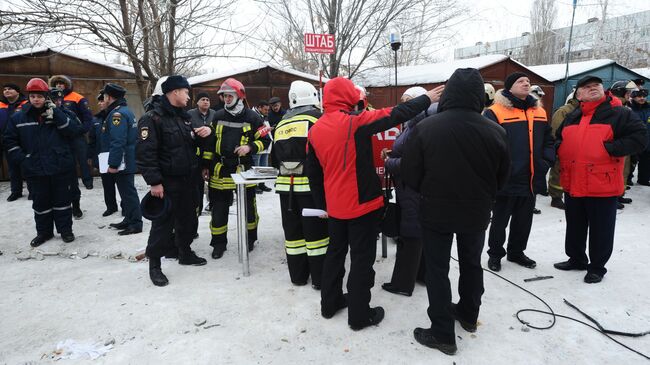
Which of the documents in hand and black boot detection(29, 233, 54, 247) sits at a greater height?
the documents in hand

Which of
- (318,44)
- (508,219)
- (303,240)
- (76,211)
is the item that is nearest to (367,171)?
(303,240)

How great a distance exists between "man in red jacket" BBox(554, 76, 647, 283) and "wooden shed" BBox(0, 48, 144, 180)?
9.34 metres

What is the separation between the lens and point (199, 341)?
3.02m

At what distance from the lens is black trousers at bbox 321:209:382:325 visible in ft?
9.93

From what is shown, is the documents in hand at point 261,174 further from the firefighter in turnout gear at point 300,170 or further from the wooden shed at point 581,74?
the wooden shed at point 581,74

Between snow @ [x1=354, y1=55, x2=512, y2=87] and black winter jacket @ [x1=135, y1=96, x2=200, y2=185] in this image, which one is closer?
black winter jacket @ [x1=135, y1=96, x2=200, y2=185]

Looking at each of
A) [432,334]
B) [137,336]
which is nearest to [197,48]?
[137,336]

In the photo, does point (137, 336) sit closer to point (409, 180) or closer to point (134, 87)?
point (409, 180)

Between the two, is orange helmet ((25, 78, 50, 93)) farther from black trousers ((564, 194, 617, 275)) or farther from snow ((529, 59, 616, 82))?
snow ((529, 59, 616, 82))

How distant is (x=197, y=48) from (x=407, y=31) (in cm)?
650

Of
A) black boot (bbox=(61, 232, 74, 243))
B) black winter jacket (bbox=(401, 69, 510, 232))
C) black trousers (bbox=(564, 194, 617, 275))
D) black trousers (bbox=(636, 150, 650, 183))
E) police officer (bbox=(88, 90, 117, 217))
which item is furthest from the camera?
black trousers (bbox=(636, 150, 650, 183))

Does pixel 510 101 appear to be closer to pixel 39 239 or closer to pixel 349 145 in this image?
pixel 349 145

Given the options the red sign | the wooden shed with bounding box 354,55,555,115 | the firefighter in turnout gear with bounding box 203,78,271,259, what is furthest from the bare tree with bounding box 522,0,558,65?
the firefighter in turnout gear with bounding box 203,78,271,259

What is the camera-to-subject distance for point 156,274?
408 centimetres
